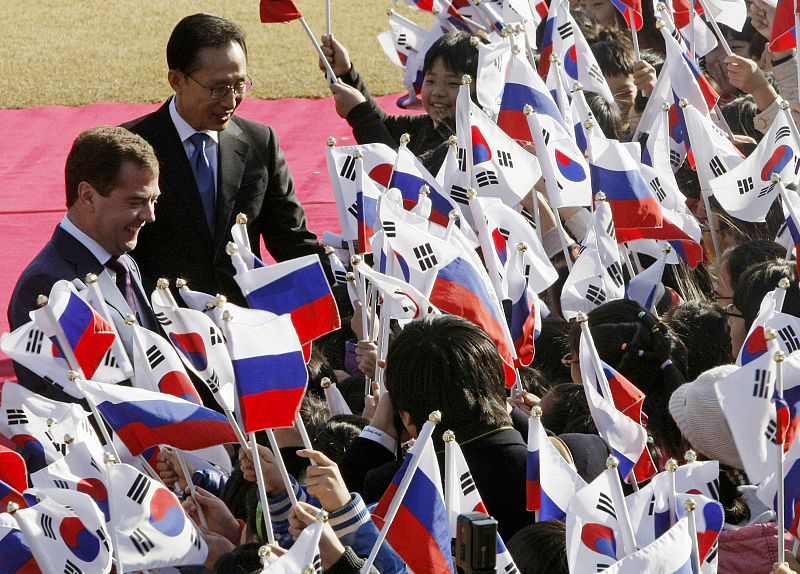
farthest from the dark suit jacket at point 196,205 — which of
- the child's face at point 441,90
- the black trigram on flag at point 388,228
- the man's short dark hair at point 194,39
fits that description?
the child's face at point 441,90

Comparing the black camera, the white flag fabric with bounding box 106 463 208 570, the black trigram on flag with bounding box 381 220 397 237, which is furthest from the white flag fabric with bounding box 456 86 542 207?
the black camera

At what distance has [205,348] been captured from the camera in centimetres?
256

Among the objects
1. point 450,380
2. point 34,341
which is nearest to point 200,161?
point 34,341

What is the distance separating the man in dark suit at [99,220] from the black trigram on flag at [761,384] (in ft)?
4.60

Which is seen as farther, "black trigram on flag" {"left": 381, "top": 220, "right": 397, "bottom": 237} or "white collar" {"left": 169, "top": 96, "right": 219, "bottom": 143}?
"white collar" {"left": 169, "top": 96, "right": 219, "bottom": 143}

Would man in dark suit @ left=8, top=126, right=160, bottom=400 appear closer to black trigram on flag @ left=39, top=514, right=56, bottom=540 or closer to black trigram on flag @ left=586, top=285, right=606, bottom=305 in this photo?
black trigram on flag @ left=39, top=514, right=56, bottom=540

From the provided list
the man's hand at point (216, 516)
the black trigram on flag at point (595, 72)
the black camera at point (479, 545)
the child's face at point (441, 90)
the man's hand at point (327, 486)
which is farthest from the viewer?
the black trigram on flag at point (595, 72)

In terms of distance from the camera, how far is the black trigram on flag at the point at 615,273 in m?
3.52

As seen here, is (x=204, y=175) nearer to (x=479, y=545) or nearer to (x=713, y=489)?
(x=713, y=489)

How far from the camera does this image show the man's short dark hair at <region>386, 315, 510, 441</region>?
239 cm

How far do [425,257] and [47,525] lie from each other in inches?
44.7

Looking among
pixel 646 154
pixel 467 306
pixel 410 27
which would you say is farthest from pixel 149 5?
pixel 467 306

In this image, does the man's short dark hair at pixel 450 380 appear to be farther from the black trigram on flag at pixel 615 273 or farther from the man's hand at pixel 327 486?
the black trigram on flag at pixel 615 273

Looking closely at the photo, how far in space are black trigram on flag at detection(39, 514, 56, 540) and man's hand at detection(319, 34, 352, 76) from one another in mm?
2398
